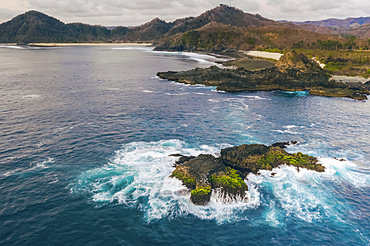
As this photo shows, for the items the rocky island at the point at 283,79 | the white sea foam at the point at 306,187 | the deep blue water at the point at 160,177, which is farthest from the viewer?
the rocky island at the point at 283,79

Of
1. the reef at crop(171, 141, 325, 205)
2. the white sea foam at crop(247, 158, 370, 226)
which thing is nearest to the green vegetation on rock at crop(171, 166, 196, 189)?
the reef at crop(171, 141, 325, 205)

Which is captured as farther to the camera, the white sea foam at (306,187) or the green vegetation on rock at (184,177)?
the green vegetation on rock at (184,177)

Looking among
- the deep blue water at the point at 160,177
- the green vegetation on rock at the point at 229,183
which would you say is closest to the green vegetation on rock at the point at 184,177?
the deep blue water at the point at 160,177

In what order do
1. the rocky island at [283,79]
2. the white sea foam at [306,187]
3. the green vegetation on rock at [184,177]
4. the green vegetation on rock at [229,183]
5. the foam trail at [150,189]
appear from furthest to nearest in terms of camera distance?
1. the rocky island at [283,79]
2. the green vegetation on rock at [184,177]
3. the green vegetation on rock at [229,183]
4. the white sea foam at [306,187]
5. the foam trail at [150,189]

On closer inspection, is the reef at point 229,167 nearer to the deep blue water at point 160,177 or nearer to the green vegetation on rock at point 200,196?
the green vegetation on rock at point 200,196

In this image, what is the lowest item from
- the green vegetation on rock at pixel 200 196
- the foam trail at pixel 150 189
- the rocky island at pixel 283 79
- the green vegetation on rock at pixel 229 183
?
the foam trail at pixel 150 189

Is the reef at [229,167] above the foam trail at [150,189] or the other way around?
above

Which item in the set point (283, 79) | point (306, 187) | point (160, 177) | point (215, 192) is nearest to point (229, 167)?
point (215, 192)
